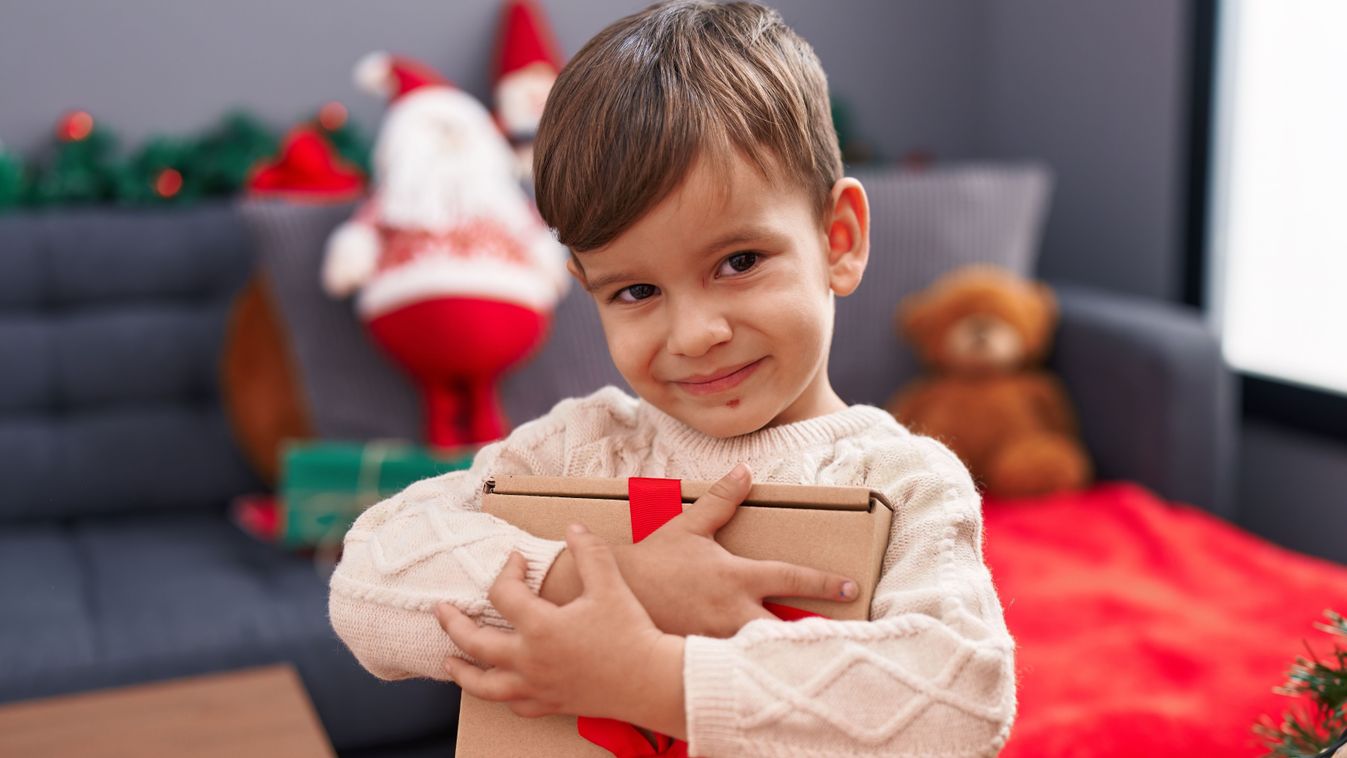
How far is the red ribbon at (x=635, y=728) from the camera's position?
574 mm

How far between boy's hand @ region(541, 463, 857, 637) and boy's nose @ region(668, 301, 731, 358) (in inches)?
3.0

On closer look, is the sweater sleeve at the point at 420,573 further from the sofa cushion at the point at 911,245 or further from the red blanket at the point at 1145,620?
the sofa cushion at the point at 911,245

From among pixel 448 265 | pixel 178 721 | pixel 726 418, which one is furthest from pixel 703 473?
pixel 448 265

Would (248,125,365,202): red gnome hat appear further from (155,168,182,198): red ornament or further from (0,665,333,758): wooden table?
(0,665,333,758): wooden table

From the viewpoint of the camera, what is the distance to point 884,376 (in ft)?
6.68

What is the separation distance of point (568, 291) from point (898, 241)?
55 centimetres

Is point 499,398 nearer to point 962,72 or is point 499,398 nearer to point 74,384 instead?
point 74,384

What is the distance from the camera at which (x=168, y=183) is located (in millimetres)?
2105

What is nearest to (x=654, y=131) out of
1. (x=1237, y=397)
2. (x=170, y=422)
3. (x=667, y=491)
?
(x=667, y=491)

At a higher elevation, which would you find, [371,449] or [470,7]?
[470,7]

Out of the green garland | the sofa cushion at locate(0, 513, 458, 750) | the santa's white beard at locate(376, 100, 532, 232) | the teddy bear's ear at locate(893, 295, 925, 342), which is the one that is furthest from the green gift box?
the teddy bear's ear at locate(893, 295, 925, 342)

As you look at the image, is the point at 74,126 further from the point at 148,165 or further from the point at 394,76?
the point at 394,76

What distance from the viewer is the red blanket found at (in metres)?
1.16

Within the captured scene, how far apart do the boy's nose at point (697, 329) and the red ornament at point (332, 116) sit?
68.2 inches
